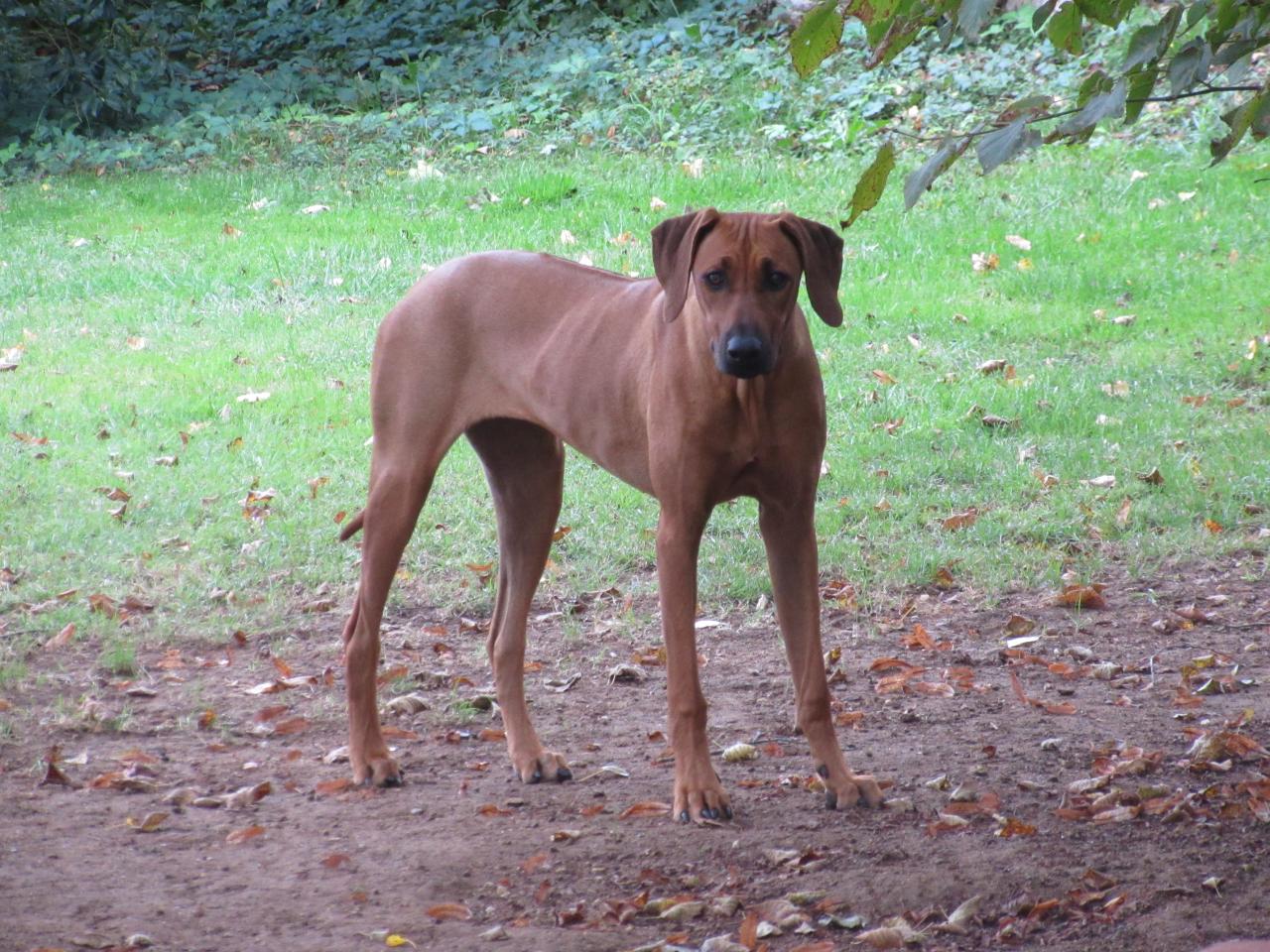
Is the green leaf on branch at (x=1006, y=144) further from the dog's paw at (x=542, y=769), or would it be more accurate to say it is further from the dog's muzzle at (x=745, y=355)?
the dog's paw at (x=542, y=769)

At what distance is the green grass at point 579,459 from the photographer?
22.8 feet

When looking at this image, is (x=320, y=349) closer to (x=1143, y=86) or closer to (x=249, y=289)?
(x=249, y=289)

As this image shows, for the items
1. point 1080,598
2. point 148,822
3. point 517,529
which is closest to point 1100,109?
point 517,529

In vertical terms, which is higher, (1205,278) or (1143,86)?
(1143,86)

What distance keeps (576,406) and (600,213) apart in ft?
25.0

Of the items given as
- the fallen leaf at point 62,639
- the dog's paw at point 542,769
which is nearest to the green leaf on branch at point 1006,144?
the dog's paw at point 542,769

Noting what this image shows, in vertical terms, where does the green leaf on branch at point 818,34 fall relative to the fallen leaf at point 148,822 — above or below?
above

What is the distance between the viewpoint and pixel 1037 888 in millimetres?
3764

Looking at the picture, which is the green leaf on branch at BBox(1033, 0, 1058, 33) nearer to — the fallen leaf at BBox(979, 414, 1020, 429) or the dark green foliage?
the dark green foliage

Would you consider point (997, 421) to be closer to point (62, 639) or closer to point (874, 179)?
point (62, 639)

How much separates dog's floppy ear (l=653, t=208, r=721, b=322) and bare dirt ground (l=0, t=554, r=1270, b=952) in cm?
150

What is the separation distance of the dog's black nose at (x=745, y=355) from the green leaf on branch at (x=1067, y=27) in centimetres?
116

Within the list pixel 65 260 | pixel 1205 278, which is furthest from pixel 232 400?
pixel 1205 278

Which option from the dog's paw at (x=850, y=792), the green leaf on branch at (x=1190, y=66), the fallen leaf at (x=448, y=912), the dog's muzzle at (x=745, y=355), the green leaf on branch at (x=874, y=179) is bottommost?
the dog's paw at (x=850, y=792)
